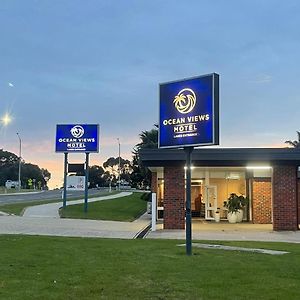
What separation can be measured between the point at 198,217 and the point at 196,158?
912 centimetres

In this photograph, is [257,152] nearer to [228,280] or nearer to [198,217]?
[198,217]

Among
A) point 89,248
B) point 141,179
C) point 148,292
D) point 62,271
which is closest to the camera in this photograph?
point 148,292

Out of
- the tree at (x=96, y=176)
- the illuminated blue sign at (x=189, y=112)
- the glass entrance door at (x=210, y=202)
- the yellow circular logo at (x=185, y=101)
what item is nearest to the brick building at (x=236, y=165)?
the glass entrance door at (x=210, y=202)

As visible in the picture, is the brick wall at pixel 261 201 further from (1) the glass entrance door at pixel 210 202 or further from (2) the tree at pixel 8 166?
(2) the tree at pixel 8 166

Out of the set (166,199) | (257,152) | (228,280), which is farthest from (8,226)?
(228,280)

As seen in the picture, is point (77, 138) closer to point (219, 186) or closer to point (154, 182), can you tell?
point (154, 182)

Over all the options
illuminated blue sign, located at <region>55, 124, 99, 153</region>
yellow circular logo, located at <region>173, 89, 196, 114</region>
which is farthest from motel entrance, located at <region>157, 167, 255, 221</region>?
yellow circular logo, located at <region>173, 89, 196, 114</region>

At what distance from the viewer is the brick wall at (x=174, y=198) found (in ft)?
77.5

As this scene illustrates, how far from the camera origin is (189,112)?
13531 millimetres

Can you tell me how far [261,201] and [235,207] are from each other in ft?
5.04

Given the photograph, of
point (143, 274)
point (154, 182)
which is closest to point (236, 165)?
point (154, 182)

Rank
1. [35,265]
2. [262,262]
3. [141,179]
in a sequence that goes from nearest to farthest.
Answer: [35,265] → [262,262] → [141,179]

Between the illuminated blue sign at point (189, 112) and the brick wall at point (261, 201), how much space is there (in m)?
14.3

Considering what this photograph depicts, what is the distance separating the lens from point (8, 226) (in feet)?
75.0
